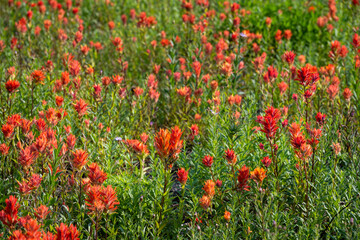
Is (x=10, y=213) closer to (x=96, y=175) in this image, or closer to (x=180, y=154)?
(x=96, y=175)

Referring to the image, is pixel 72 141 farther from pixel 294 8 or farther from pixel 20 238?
pixel 294 8

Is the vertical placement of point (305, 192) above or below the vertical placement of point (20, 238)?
below

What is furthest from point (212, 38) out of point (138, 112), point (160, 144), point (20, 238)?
point (20, 238)

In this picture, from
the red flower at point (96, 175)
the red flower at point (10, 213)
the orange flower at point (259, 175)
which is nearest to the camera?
the red flower at point (10, 213)

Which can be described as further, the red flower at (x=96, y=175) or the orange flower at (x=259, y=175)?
the orange flower at (x=259, y=175)

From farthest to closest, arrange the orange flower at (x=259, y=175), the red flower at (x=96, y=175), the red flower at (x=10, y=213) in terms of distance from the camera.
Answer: the orange flower at (x=259, y=175) < the red flower at (x=96, y=175) < the red flower at (x=10, y=213)

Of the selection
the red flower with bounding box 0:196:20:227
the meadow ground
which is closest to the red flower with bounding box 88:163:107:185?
the meadow ground

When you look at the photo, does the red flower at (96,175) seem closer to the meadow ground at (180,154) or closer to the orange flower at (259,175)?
the meadow ground at (180,154)

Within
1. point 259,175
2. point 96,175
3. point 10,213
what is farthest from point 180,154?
point 10,213

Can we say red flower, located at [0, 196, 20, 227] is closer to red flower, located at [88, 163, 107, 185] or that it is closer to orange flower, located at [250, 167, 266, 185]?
red flower, located at [88, 163, 107, 185]

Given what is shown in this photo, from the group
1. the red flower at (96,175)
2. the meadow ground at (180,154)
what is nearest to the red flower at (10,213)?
the meadow ground at (180,154)

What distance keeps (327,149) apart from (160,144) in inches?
61.3

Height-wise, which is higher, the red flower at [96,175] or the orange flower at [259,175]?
the red flower at [96,175]

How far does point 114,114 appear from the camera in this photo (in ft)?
12.7
